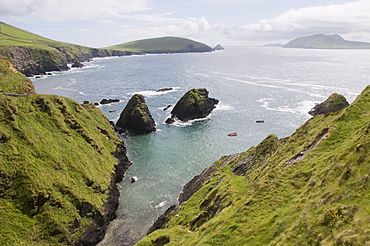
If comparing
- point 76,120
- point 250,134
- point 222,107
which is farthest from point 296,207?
point 222,107

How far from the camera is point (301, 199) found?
25984mm

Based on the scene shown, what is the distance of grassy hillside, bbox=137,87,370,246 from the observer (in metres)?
20.3

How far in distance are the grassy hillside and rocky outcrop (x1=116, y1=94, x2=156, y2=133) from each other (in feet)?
171

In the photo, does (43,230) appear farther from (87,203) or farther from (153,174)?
(153,174)

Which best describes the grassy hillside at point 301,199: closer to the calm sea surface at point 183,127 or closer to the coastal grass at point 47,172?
the calm sea surface at point 183,127

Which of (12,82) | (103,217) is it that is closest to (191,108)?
(12,82)

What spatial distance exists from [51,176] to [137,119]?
50418 mm

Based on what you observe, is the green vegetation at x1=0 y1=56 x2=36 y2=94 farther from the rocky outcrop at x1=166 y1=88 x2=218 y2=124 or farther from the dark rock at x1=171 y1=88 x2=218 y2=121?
the dark rock at x1=171 y1=88 x2=218 y2=121

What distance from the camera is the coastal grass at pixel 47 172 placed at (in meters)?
38.9

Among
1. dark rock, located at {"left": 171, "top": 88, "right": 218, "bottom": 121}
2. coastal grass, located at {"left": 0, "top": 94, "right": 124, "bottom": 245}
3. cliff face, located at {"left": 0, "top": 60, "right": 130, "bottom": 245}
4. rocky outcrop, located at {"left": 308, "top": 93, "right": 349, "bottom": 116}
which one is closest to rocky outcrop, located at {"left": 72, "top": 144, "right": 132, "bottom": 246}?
cliff face, located at {"left": 0, "top": 60, "right": 130, "bottom": 245}

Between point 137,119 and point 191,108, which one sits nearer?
point 137,119

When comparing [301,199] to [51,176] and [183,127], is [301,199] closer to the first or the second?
[51,176]

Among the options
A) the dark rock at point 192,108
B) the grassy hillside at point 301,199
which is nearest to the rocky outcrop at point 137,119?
the dark rock at point 192,108

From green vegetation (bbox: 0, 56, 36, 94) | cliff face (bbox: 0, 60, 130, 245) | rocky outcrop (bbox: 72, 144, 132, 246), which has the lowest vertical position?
rocky outcrop (bbox: 72, 144, 132, 246)
